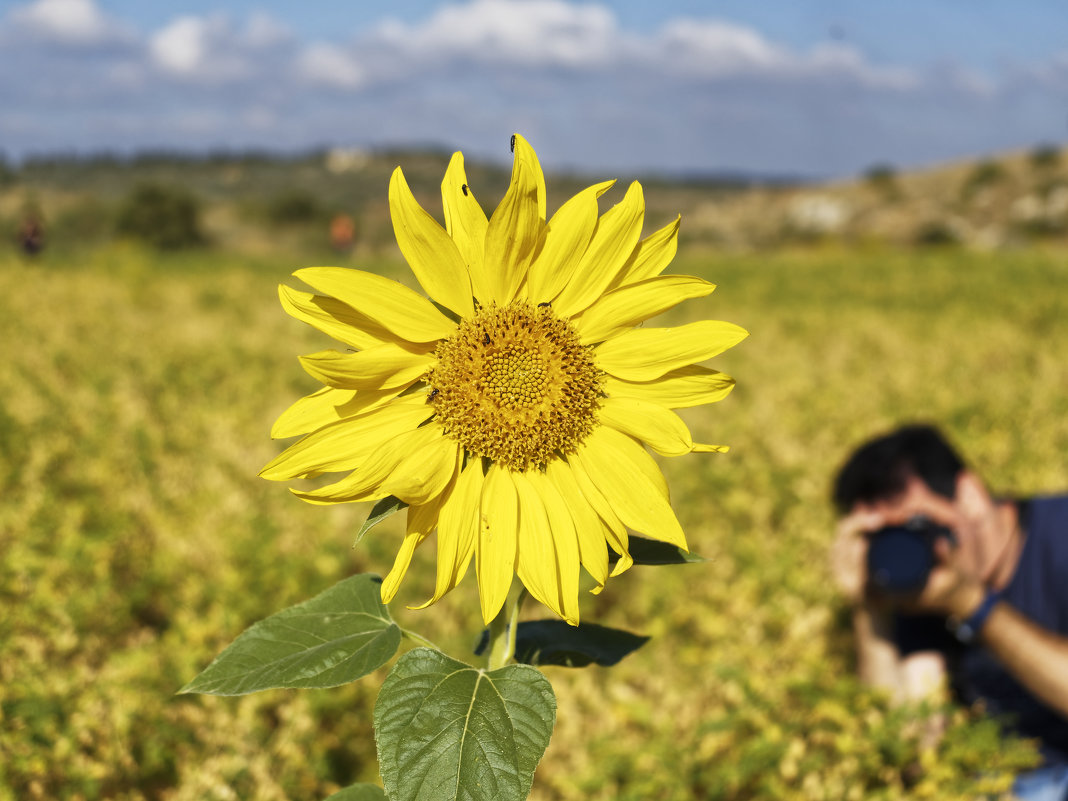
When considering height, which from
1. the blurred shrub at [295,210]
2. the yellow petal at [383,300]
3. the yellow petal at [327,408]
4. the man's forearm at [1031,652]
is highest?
the blurred shrub at [295,210]

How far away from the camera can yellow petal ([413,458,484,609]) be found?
1.00 meters

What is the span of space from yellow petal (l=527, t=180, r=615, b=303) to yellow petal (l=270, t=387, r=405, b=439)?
0.24 m

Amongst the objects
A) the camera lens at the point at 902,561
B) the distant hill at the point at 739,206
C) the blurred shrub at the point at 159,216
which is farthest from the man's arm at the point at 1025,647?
the blurred shrub at the point at 159,216

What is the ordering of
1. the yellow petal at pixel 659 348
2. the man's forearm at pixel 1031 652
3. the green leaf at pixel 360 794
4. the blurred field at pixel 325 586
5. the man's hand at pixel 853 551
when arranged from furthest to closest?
the man's hand at pixel 853 551 → the man's forearm at pixel 1031 652 → the blurred field at pixel 325 586 → the green leaf at pixel 360 794 → the yellow petal at pixel 659 348

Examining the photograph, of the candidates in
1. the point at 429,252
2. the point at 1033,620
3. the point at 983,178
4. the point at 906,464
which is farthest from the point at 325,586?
the point at 983,178

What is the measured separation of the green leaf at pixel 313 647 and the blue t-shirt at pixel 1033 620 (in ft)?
8.58

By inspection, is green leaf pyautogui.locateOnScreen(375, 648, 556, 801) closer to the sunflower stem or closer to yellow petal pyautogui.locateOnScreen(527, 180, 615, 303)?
the sunflower stem

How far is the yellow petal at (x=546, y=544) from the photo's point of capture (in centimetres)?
100

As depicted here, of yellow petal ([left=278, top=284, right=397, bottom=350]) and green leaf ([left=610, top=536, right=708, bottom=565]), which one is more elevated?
yellow petal ([left=278, top=284, right=397, bottom=350])

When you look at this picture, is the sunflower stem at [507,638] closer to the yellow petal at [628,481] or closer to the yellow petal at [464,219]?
the yellow petal at [628,481]

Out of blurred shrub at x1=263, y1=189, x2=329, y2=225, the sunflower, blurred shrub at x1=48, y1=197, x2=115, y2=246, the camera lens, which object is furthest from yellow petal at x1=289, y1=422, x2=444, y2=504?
blurred shrub at x1=48, y1=197, x2=115, y2=246

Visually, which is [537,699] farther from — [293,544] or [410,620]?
[293,544]

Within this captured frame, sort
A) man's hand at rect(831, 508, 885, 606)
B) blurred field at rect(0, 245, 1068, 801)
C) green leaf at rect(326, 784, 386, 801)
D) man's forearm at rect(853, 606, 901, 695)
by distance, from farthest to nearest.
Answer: man's forearm at rect(853, 606, 901, 695)
man's hand at rect(831, 508, 885, 606)
blurred field at rect(0, 245, 1068, 801)
green leaf at rect(326, 784, 386, 801)

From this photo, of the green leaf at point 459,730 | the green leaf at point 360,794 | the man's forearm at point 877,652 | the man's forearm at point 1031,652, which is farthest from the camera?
the man's forearm at point 877,652
